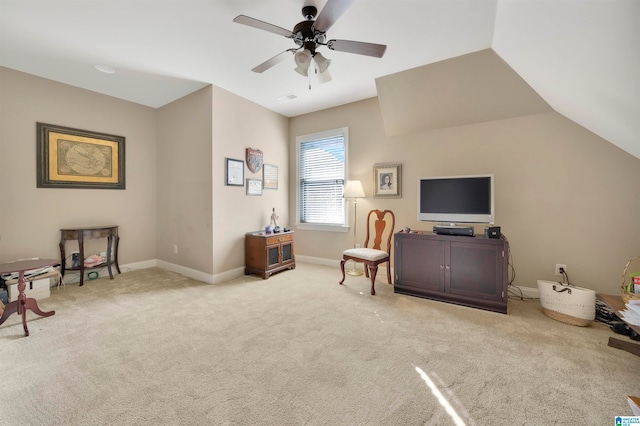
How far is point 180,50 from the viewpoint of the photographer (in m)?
2.72

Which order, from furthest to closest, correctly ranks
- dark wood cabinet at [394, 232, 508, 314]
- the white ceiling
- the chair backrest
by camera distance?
the chair backrest → dark wood cabinet at [394, 232, 508, 314] → the white ceiling

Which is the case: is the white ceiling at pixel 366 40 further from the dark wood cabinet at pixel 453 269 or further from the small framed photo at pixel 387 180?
the dark wood cabinet at pixel 453 269

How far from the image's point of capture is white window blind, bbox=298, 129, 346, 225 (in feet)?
14.8

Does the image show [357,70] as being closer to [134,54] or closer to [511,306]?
[134,54]

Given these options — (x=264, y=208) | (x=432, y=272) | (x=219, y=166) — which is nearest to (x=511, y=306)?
(x=432, y=272)

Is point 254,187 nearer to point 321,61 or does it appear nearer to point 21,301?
point 321,61

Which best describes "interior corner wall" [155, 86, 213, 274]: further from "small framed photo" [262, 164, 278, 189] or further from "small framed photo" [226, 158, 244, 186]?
"small framed photo" [262, 164, 278, 189]

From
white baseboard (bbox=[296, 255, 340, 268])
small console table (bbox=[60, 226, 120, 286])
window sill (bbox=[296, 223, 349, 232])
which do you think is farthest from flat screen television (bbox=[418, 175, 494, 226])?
small console table (bbox=[60, 226, 120, 286])

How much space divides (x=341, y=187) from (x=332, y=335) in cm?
279

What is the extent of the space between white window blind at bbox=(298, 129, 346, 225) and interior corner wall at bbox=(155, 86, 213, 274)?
1.80 m

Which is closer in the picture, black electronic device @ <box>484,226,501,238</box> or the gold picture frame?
black electronic device @ <box>484,226,501,238</box>

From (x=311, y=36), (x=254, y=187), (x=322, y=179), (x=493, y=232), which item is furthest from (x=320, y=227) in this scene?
(x=311, y=36)

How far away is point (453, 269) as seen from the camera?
2.90m

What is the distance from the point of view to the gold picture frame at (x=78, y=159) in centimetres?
340
